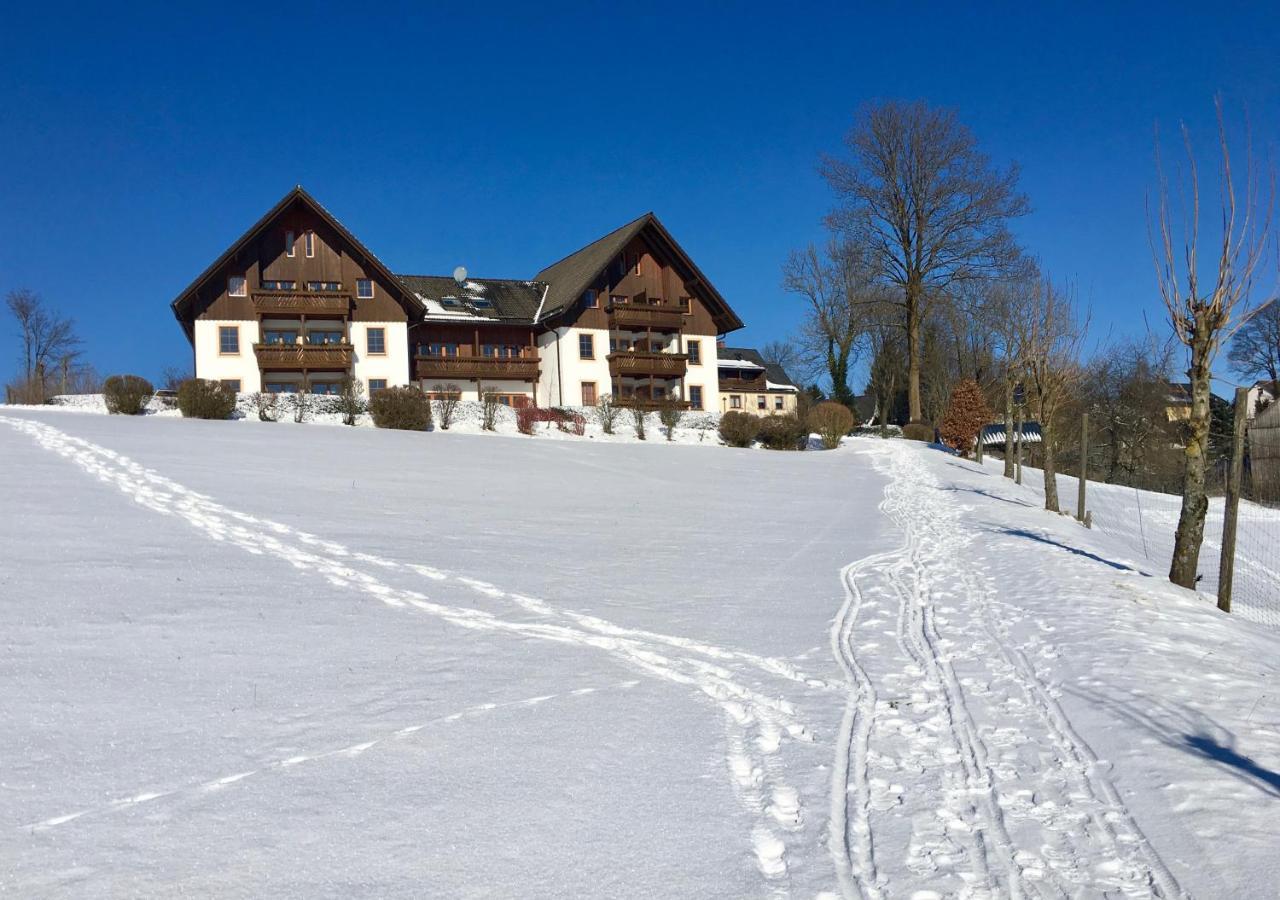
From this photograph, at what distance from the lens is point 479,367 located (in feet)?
145

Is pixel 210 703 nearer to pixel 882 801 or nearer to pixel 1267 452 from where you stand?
pixel 882 801

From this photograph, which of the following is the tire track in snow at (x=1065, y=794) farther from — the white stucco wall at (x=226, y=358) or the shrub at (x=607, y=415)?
the white stucco wall at (x=226, y=358)

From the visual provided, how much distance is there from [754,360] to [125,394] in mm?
57094

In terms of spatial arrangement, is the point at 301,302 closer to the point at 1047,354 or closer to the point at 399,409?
the point at 399,409

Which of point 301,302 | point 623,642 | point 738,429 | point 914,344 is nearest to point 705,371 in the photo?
point 914,344

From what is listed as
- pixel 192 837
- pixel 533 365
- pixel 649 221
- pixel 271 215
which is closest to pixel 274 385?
pixel 271 215

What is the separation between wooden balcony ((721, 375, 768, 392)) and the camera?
7175cm

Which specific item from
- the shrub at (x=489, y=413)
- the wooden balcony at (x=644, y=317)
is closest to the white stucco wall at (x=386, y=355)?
the shrub at (x=489, y=413)

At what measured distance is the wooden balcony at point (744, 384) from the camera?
7175 centimetres

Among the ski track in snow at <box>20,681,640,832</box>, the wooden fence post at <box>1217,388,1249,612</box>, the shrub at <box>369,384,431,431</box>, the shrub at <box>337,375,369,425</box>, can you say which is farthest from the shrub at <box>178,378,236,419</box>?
the wooden fence post at <box>1217,388,1249,612</box>

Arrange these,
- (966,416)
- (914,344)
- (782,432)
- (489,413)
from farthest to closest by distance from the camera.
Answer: (914,344), (966,416), (782,432), (489,413)

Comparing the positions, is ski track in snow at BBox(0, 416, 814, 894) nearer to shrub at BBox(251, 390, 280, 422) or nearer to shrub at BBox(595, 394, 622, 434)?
shrub at BBox(251, 390, 280, 422)

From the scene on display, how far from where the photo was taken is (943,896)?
3.82 metres

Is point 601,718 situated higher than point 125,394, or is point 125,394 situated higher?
point 125,394
